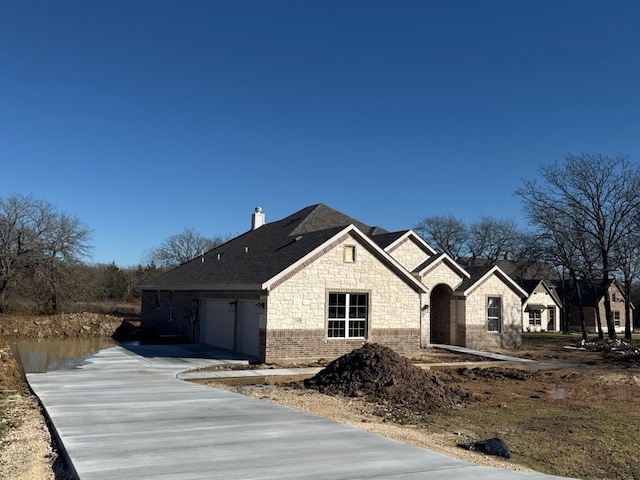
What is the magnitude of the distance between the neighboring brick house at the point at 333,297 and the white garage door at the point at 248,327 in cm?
4

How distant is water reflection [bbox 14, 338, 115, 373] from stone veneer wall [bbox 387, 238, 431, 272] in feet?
50.7

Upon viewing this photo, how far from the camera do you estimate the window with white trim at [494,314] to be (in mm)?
29062

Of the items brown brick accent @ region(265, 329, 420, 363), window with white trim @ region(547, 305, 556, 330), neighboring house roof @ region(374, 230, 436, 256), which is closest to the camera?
brown brick accent @ region(265, 329, 420, 363)

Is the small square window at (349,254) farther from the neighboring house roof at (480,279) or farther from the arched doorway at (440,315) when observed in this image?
the arched doorway at (440,315)

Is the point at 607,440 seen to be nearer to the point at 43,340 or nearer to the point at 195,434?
the point at 195,434

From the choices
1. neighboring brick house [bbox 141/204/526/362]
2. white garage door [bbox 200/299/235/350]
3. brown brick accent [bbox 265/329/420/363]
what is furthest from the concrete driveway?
white garage door [bbox 200/299/235/350]

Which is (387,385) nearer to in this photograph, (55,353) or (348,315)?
(348,315)

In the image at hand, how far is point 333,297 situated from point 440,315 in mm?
10439

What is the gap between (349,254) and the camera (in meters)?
21.9

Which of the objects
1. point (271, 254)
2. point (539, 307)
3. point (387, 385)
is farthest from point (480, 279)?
point (539, 307)

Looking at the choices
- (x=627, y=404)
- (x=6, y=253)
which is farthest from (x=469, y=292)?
(x=6, y=253)

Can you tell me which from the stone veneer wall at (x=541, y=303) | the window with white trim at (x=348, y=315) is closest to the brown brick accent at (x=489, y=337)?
the window with white trim at (x=348, y=315)

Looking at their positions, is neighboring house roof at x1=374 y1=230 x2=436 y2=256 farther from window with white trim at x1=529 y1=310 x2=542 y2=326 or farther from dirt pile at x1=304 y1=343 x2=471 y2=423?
window with white trim at x1=529 y1=310 x2=542 y2=326

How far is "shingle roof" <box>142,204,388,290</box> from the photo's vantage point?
21969 mm
